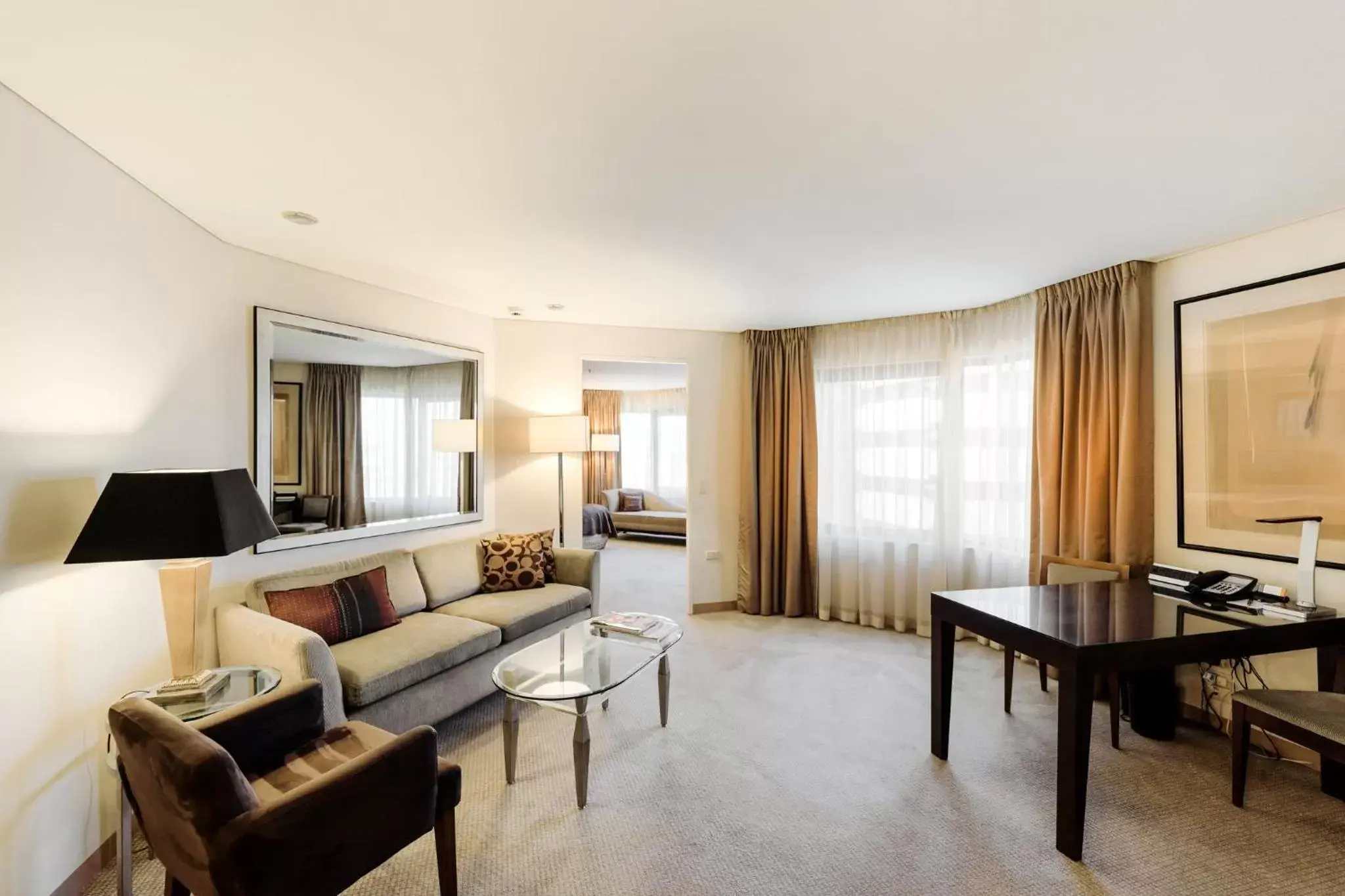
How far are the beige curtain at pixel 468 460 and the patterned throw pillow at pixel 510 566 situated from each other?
0.33m

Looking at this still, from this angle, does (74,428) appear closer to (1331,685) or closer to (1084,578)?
(1084,578)

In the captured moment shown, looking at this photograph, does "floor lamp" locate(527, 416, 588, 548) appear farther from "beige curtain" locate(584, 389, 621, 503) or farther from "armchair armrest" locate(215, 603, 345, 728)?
"beige curtain" locate(584, 389, 621, 503)

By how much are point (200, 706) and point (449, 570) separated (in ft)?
5.78

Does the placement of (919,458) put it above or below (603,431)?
below

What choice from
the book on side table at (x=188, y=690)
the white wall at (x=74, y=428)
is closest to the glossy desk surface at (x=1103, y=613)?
the book on side table at (x=188, y=690)

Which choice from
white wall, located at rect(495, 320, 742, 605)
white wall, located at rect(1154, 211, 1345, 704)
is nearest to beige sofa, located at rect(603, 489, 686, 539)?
white wall, located at rect(495, 320, 742, 605)

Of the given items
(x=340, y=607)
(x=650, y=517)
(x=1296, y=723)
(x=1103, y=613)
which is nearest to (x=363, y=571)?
(x=340, y=607)

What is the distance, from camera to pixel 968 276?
3416 millimetres

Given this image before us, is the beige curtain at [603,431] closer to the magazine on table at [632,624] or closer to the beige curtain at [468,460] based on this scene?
the beige curtain at [468,460]

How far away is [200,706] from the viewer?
1925 millimetres

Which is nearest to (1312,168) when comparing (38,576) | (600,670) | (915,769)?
(915,769)

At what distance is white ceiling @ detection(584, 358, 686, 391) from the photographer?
7.47m

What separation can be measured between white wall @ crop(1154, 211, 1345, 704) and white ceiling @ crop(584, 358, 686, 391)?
4406 mm

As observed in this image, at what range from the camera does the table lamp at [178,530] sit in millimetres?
1773
